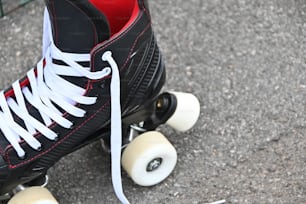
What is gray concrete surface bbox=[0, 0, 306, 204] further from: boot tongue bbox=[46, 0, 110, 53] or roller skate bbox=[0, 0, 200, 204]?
boot tongue bbox=[46, 0, 110, 53]

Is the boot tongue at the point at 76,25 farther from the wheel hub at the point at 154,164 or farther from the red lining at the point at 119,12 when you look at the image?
the wheel hub at the point at 154,164

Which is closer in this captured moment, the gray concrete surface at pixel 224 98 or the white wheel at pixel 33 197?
the white wheel at pixel 33 197

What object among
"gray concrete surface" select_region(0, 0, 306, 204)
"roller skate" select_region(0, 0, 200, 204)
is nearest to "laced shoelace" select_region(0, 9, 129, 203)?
"roller skate" select_region(0, 0, 200, 204)

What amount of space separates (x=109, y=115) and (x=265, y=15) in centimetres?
58

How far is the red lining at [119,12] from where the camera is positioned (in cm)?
117

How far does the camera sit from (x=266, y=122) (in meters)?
1.43

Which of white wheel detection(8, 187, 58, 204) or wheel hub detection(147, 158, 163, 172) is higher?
white wheel detection(8, 187, 58, 204)

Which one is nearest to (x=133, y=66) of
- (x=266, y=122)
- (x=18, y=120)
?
(x=18, y=120)

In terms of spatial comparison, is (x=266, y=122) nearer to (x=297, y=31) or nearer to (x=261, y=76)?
(x=261, y=76)

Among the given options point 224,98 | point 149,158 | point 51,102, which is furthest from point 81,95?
point 224,98

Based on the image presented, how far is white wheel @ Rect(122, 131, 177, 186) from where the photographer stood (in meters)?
1.27

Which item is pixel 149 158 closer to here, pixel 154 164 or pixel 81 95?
pixel 154 164

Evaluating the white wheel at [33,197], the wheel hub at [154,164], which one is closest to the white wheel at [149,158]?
the wheel hub at [154,164]

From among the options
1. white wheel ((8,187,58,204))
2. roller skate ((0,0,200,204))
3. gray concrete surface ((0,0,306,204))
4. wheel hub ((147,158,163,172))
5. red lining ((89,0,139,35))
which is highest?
red lining ((89,0,139,35))
